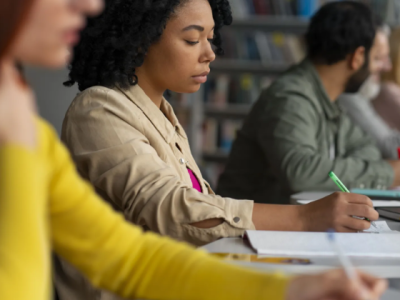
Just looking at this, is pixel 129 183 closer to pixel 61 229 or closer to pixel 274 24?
pixel 61 229

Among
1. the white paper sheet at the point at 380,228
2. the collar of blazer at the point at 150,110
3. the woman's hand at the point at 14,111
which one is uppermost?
the woman's hand at the point at 14,111

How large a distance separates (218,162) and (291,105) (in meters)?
2.56

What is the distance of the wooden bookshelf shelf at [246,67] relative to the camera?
4.49 m

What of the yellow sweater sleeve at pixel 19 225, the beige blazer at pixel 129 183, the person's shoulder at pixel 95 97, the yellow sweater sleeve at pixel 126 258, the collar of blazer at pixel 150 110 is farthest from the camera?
the collar of blazer at pixel 150 110

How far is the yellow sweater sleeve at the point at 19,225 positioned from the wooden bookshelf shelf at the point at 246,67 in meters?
4.10

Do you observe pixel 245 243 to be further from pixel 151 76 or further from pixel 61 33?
pixel 61 33

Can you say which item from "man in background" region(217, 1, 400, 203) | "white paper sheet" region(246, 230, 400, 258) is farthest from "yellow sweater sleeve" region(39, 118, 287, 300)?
"man in background" region(217, 1, 400, 203)

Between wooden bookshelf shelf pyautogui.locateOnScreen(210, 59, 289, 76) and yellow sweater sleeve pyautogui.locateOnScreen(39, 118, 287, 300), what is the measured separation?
12.9 feet

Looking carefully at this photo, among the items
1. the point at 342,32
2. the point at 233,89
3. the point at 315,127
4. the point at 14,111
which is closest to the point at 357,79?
the point at 342,32

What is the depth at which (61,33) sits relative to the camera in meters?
0.52

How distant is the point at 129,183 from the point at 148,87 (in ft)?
1.25

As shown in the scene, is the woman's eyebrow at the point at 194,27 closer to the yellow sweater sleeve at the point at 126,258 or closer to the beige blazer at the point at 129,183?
the beige blazer at the point at 129,183

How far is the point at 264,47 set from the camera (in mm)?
4465

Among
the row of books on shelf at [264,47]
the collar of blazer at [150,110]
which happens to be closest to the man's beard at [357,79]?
the collar of blazer at [150,110]
